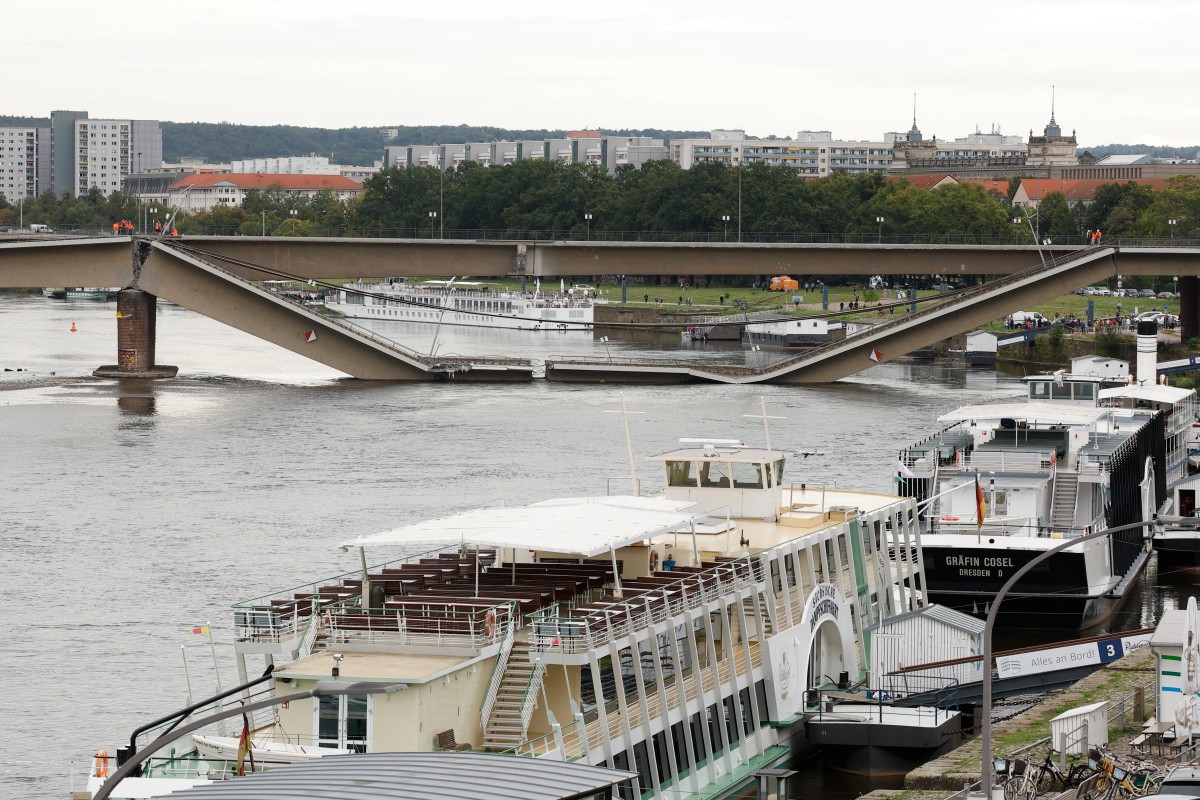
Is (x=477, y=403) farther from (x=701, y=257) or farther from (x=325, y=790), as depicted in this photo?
(x=325, y=790)

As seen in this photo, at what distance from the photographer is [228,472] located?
2447 inches

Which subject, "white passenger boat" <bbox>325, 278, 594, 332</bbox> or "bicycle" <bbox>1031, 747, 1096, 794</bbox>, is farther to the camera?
"white passenger boat" <bbox>325, 278, 594, 332</bbox>

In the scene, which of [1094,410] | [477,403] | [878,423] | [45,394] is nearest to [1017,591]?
[1094,410]

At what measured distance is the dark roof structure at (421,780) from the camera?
52.5 feet

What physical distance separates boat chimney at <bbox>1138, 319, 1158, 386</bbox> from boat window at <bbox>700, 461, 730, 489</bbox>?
32.7m

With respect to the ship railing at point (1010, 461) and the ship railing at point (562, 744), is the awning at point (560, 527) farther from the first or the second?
the ship railing at point (1010, 461)

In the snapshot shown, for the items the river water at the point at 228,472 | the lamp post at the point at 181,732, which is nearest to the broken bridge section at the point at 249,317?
the river water at the point at 228,472

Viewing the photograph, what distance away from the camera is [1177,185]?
7096 inches

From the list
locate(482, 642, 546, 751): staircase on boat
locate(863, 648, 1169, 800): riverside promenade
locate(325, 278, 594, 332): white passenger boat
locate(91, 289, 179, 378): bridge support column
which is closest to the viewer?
locate(482, 642, 546, 751): staircase on boat

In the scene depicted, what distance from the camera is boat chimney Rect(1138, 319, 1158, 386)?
6294cm

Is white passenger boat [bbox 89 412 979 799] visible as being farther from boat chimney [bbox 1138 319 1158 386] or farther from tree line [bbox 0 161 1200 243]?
tree line [bbox 0 161 1200 243]

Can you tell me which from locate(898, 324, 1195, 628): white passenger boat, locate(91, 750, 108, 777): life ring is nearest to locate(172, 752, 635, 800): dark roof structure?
locate(91, 750, 108, 777): life ring

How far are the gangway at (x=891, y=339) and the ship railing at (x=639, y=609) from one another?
6680cm

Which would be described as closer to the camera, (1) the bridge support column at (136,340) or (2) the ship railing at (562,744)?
(2) the ship railing at (562,744)
